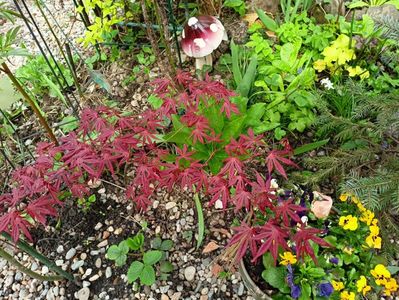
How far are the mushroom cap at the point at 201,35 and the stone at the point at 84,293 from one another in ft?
4.00

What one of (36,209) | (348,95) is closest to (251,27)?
(348,95)

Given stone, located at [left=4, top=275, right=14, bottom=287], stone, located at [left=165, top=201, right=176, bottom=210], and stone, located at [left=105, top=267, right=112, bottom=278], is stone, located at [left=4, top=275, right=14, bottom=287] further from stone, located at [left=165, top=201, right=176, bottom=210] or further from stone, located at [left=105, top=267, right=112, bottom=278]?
stone, located at [left=165, top=201, right=176, bottom=210]

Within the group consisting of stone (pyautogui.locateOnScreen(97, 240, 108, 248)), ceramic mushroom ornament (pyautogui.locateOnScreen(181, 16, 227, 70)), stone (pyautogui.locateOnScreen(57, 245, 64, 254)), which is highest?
ceramic mushroom ornament (pyautogui.locateOnScreen(181, 16, 227, 70))

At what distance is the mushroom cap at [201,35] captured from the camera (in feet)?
6.17

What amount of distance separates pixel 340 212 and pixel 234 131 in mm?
581

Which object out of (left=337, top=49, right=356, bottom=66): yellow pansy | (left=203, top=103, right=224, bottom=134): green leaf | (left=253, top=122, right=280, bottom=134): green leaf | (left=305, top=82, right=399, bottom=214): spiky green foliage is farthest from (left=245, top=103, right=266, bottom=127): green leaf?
(left=337, top=49, right=356, bottom=66): yellow pansy

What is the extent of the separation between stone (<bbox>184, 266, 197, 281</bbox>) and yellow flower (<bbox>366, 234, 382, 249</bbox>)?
74 centimetres

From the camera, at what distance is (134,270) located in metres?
1.68

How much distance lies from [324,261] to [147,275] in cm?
73

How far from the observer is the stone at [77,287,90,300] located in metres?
1.72

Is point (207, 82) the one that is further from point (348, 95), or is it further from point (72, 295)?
point (72, 295)

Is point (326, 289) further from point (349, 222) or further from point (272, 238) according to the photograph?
point (272, 238)

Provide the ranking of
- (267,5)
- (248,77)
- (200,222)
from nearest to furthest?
(200,222)
(248,77)
(267,5)

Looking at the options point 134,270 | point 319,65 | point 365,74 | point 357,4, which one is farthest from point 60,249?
point 357,4
